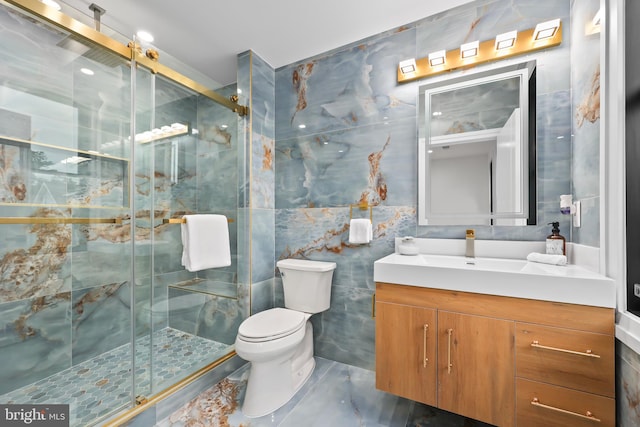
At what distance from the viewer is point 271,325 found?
1649 mm

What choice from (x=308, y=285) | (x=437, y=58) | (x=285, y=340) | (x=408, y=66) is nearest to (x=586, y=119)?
(x=437, y=58)

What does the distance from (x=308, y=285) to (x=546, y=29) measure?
6.82 ft

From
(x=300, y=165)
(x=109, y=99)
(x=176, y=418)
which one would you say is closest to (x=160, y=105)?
(x=109, y=99)

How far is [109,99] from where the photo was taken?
1503 millimetres

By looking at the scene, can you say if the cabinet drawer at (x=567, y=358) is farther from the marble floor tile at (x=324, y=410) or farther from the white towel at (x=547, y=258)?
the marble floor tile at (x=324, y=410)

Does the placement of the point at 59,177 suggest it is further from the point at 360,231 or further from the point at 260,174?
the point at 360,231

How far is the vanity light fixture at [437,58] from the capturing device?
1.67 meters

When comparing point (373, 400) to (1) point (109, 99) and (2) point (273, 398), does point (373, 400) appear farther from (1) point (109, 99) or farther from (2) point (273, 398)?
(1) point (109, 99)

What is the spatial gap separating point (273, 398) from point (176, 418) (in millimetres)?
538

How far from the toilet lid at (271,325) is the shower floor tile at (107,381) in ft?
1.70

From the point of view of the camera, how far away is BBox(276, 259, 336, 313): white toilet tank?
192 centimetres

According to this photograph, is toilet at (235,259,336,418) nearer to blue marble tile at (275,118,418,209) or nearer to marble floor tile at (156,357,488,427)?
marble floor tile at (156,357,488,427)

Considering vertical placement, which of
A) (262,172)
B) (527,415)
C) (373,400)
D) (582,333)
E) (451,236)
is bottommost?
(373,400)

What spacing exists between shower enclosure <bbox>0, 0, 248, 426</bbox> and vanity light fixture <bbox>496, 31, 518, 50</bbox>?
193 cm
